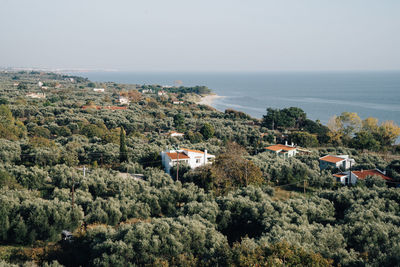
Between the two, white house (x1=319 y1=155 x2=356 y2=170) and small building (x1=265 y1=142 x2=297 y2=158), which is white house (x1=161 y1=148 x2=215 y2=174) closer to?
small building (x1=265 y1=142 x2=297 y2=158)

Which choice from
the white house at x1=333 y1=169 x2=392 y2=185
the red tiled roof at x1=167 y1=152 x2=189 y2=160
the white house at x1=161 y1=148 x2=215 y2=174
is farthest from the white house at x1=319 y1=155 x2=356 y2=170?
the red tiled roof at x1=167 y1=152 x2=189 y2=160

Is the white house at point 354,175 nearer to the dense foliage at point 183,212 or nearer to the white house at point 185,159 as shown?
the dense foliage at point 183,212

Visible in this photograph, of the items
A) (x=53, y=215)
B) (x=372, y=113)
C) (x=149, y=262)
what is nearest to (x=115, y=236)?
(x=149, y=262)

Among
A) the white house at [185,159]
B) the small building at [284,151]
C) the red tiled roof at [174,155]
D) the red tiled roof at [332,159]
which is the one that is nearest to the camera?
the white house at [185,159]

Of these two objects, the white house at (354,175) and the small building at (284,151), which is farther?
the small building at (284,151)

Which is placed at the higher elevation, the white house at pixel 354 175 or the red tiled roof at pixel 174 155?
the red tiled roof at pixel 174 155

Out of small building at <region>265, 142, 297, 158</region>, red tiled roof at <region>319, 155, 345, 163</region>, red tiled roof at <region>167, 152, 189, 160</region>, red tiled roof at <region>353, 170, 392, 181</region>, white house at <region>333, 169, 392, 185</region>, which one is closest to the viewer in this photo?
red tiled roof at <region>353, 170, 392, 181</region>

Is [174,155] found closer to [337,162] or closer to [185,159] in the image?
[185,159]

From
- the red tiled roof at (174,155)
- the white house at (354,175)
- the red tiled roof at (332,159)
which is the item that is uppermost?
the red tiled roof at (174,155)

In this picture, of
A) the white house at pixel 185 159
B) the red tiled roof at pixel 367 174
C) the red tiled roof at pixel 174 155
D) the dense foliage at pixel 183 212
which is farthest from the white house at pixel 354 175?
the red tiled roof at pixel 174 155
